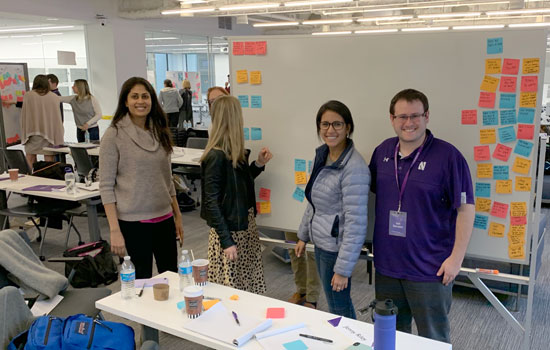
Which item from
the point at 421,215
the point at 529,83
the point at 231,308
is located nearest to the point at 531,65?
the point at 529,83

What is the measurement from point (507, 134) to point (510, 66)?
0.34 m

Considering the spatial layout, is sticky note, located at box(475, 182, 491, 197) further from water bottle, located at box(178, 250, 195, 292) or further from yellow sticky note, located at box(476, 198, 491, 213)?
water bottle, located at box(178, 250, 195, 292)

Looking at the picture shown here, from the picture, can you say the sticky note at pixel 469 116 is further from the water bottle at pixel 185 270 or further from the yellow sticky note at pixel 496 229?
the water bottle at pixel 185 270

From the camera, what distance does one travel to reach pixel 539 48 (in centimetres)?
233

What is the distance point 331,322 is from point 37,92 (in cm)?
642

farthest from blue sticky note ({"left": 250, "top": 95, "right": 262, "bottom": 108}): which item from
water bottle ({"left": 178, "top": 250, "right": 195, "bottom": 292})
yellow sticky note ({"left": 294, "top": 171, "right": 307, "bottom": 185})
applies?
water bottle ({"left": 178, "top": 250, "right": 195, "bottom": 292})

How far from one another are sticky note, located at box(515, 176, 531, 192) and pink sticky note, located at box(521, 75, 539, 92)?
1.49 ft

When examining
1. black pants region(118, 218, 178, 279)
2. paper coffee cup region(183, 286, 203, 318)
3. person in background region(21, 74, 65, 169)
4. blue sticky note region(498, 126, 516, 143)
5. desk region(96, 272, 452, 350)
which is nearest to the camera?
desk region(96, 272, 452, 350)

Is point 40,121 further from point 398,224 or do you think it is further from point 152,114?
point 398,224

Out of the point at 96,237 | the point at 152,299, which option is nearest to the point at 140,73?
the point at 96,237

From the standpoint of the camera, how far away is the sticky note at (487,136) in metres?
2.50

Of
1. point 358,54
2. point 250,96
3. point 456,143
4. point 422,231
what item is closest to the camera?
point 422,231

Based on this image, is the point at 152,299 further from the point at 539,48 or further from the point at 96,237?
the point at 96,237

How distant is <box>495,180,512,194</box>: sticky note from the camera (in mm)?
2518
